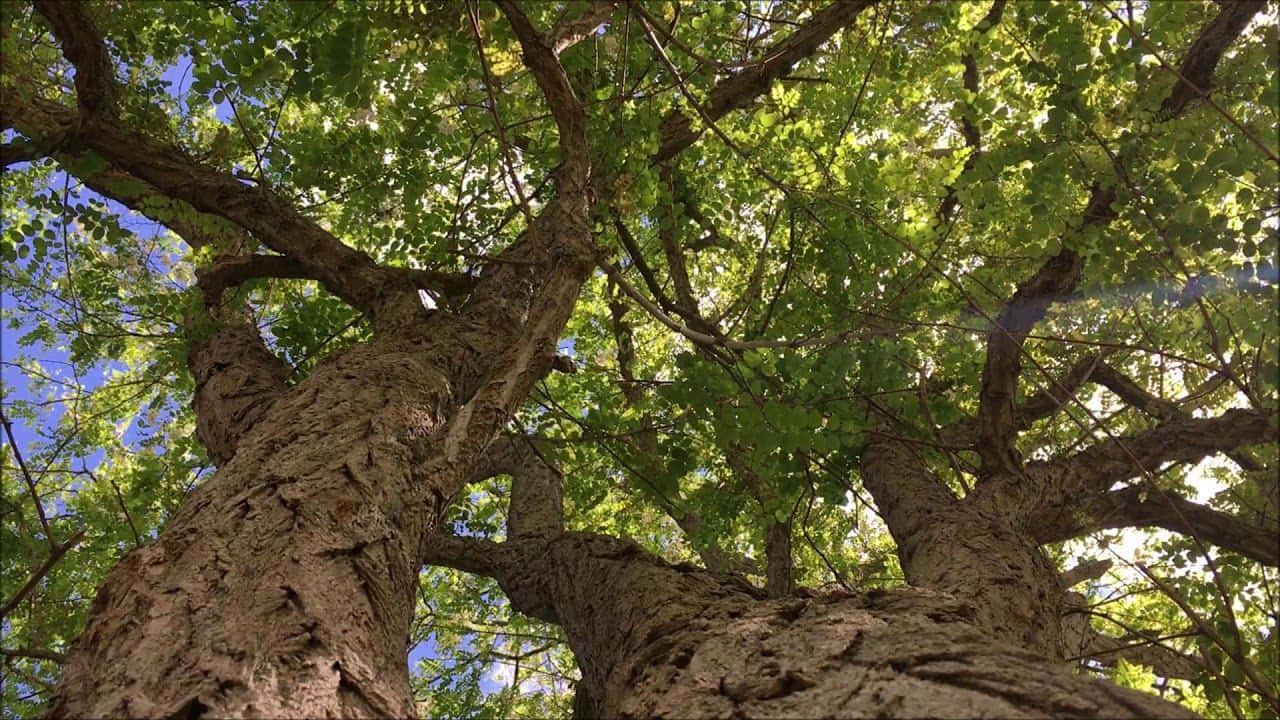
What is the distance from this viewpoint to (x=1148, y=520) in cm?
436

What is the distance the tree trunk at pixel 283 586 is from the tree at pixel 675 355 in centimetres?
1

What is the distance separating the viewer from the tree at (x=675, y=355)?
1906 millimetres

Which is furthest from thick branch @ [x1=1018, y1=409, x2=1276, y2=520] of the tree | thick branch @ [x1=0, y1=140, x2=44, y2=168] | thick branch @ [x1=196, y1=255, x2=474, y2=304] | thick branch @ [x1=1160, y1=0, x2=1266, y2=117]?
thick branch @ [x1=0, y1=140, x2=44, y2=168]

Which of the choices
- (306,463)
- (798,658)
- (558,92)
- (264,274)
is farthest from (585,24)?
(798,658)

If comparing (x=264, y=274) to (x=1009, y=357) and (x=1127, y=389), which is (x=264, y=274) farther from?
(x=1127, y=389)

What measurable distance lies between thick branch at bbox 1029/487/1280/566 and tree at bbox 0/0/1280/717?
0.03 m

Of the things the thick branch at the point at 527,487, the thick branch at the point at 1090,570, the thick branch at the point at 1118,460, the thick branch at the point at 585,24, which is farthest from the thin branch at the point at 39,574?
the thick branch at the point at 1090,570

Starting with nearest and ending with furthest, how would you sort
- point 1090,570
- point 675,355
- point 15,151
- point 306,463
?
point 306,463 → point 15,151 → point 675,355 → point 1090,570

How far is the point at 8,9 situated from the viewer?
→ 112 inches

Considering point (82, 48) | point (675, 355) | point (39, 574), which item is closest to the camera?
point (39, 574)

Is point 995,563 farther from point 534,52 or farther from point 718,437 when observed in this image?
point 534,52

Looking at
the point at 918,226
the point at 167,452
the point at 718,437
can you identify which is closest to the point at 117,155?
the point at 718,437

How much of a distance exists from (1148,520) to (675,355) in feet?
9.00

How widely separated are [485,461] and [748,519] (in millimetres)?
2057
